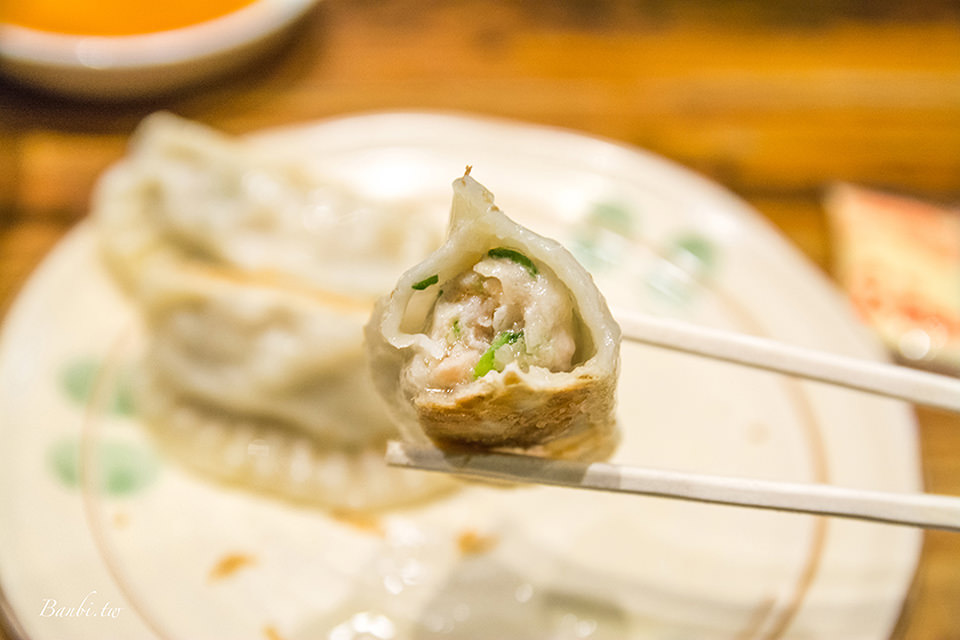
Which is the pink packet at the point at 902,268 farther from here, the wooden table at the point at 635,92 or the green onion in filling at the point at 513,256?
the green onion in filling at the point at 513,256

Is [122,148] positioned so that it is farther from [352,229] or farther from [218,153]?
[352,229]

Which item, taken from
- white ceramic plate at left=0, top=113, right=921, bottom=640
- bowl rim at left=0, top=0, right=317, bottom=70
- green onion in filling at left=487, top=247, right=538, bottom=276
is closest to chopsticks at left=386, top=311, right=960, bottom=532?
green onion in filling at left=487, top=247, right=538, bottom=276

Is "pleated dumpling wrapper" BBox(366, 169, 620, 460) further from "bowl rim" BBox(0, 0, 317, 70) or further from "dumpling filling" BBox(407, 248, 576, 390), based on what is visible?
"bowl rim" BBox(0, 0, 317, 70)

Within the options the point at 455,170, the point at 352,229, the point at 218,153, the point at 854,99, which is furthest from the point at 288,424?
the point at 854,99

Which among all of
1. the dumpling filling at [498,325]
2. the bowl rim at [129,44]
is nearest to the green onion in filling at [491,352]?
the dumpling filling at [498,325]

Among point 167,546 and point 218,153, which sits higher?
point 218,153

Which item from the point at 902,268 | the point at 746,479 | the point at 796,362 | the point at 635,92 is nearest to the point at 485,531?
the point at 746,479
